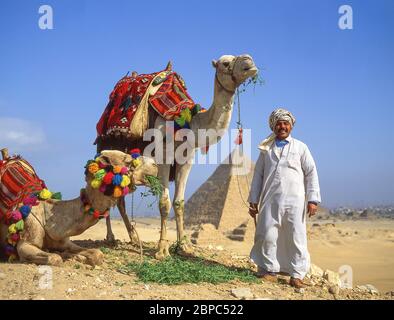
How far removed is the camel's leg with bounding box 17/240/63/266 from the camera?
534 cm

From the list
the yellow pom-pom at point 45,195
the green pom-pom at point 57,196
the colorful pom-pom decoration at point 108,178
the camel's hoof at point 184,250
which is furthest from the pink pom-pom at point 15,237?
the camel's hoof at point 184,250

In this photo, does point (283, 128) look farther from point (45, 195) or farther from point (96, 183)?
point (45, 195)

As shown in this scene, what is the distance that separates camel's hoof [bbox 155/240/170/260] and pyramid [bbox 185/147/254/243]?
11123 mm

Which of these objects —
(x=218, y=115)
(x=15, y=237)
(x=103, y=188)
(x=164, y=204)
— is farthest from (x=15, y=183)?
(x=218, y=115)

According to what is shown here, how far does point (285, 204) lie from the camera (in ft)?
19.4

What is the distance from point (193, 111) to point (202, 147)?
0.54 metres

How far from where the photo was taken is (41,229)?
5.60 metres

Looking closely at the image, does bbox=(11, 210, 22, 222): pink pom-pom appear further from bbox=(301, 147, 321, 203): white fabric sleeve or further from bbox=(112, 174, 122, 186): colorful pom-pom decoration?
bbox=(301, 147, 321, 203): white fabric sleeve

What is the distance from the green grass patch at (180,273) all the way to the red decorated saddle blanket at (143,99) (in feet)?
6.36

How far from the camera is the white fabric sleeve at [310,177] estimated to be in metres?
5.94

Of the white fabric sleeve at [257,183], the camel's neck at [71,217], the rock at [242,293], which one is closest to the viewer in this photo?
the rock at [242,293]

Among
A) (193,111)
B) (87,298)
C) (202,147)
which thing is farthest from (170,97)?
(87,298)

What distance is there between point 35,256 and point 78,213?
0.67 meters

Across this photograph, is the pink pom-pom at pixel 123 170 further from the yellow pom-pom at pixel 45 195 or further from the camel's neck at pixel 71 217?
the yellow pom-pom at pixel 45 195
